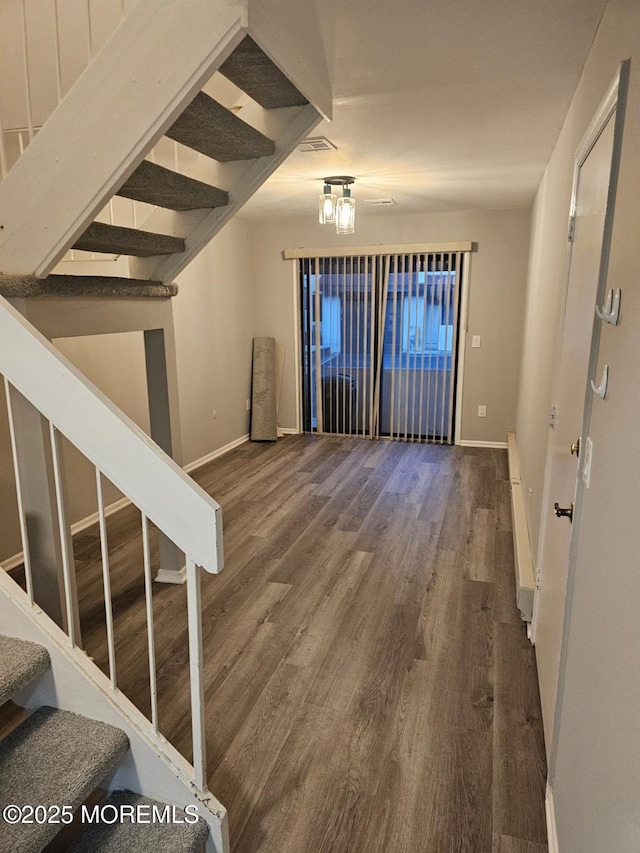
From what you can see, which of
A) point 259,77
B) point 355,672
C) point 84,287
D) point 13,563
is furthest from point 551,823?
point 13,563

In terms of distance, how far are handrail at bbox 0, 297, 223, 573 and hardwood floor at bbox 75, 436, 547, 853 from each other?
991 mm

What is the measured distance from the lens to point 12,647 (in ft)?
4.88

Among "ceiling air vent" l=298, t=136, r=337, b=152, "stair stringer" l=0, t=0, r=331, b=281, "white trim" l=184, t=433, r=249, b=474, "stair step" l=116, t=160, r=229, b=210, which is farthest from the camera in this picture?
"white trim" l=184, t=433, r=249, b=474

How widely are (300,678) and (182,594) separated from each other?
0.96m

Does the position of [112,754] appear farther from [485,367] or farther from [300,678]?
[485,367]

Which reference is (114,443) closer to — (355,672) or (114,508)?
(355,672)

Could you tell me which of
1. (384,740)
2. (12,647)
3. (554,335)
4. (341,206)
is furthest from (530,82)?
(12,647)

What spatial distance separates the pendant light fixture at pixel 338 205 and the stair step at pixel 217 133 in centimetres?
165

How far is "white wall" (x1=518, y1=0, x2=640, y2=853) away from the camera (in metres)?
0.89

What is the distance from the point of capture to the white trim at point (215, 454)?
4989mm

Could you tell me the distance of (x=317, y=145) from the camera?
116 inches

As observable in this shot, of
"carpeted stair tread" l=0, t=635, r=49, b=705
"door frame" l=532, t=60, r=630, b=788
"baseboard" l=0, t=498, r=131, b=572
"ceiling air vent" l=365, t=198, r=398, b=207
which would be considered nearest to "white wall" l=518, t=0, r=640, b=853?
"door frame" l=532, t=60, r=630, b=788

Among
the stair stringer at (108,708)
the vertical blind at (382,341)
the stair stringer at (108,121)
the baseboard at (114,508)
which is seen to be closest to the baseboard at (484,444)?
the vertical blind at (382,341)

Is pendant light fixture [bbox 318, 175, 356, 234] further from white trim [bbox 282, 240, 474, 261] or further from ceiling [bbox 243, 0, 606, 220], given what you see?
white trim [bbox 282, 240, 474, 261]
